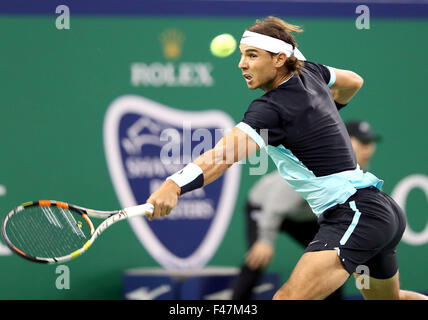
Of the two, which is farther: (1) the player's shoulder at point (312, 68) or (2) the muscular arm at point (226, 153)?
(1) the player's shoulder at point (312, 68)

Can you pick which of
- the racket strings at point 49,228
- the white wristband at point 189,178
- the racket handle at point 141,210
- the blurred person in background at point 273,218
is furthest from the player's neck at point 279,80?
the blurred person in background at point 273,218

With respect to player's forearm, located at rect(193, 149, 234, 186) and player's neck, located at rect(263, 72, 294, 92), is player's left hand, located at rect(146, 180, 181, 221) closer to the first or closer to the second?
player's forearm, located at rect(193, 149, 234, 186)

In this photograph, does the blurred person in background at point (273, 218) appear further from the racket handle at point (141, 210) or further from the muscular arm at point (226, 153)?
the racket handle at point (141, 210)

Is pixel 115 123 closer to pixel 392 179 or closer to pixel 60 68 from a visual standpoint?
pixel 60 68

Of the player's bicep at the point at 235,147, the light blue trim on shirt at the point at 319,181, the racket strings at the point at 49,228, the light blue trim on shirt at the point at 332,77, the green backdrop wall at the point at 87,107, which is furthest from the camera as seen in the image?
the green backdrop wall at the point at 87,107

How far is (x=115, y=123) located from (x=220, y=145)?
8.33ft

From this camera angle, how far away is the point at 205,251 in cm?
644

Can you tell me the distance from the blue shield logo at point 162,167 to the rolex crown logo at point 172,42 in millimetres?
396

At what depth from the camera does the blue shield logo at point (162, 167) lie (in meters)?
6.40

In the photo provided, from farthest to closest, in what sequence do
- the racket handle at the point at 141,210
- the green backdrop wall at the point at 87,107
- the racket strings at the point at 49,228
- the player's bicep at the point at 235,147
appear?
1. the green backdrop wall at the point at 87,107
2. the racket strings at the point at 49,228
3. the player's bicep at the point at 235,147
4. the racket handle at the point at 141,210

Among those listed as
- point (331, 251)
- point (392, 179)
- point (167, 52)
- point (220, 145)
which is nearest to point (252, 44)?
point (220, 145)

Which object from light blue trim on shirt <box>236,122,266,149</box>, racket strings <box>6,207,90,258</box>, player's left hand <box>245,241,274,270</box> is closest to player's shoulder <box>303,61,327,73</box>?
light blue trim on shirt <box>236,122,266,149</box>

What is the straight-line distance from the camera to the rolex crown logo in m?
6.47

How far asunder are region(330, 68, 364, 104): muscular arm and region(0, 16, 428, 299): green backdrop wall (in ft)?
5.73
